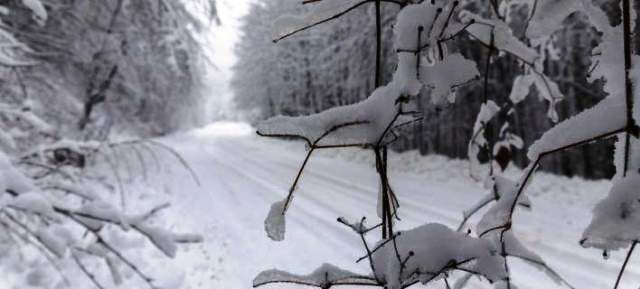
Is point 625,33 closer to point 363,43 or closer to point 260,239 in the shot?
point 260,239

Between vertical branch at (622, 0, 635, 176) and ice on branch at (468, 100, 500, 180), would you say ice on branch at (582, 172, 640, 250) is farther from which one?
ice on branch at (468, 100, 500, 180)

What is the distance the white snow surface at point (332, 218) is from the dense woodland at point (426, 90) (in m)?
1.54

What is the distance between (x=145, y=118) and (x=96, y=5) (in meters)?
16.3

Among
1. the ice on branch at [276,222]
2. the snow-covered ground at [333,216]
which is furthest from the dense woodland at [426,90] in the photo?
the snow-covered ground at [333,216]

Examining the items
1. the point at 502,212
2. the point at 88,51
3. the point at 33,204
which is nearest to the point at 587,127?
the point at 502,212

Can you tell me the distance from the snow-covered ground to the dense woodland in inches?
72.8

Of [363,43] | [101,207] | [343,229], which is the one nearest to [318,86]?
[363,43]

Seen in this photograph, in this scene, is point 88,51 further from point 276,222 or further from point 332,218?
point 276,222

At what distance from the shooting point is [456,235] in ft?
2.22

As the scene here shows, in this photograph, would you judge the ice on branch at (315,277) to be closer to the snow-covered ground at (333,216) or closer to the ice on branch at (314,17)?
the ice on branch at (314,17)

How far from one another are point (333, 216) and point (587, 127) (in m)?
9.52

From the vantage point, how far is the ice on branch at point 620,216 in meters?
0.55

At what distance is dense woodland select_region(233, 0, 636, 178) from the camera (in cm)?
1376

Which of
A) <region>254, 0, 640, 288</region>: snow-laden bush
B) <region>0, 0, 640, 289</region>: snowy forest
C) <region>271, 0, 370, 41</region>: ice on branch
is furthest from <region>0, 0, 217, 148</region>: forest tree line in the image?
<region>254, 0, 640, 288</region>: snow-laden bush
